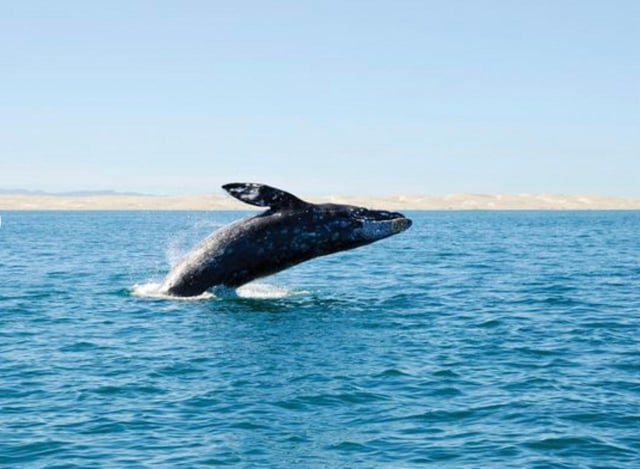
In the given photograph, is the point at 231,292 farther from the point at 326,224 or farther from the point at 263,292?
the point at 326,224

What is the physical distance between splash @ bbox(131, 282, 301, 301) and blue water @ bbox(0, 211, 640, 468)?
0.15 meters

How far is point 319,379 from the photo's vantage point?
17.1 m

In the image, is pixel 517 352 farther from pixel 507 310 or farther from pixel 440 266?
pixel 440 266

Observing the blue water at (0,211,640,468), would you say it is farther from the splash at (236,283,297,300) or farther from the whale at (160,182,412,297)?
the whale at (160,182,412,297)

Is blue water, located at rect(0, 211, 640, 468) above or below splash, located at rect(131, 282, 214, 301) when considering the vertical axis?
below

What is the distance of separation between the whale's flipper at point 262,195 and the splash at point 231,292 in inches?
130

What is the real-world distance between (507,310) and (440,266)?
20.7m

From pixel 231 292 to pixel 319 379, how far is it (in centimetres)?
966

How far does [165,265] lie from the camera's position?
51.9m

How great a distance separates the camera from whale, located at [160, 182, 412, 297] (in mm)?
24562

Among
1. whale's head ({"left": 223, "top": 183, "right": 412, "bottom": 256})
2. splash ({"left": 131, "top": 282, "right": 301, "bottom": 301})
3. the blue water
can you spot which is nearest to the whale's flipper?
whale's head ({"left": 223, "top": 183, "right": 412, "bottom": 256})

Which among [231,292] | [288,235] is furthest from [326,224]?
[231,292]

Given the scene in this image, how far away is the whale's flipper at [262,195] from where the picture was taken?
21.8m

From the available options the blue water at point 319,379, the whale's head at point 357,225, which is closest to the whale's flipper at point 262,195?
the whale's head at point 357,225
